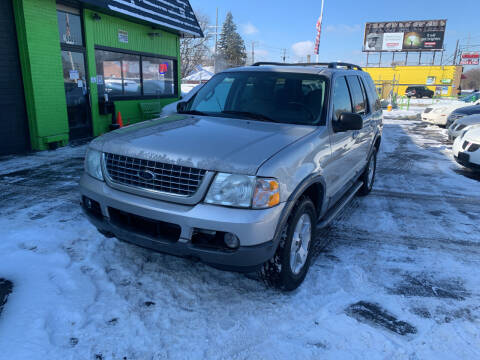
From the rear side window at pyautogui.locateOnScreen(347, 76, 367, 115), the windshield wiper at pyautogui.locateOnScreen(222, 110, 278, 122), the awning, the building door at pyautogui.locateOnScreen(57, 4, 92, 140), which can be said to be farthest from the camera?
the awning

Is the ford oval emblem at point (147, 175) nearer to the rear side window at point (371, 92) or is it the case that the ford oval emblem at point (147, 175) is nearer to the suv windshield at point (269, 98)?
the suv windshield at point (269, 98)

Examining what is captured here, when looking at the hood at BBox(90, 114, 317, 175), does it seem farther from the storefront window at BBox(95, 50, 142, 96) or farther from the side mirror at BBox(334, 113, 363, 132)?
the storefront window at BBox(95, 50, 142, 96)

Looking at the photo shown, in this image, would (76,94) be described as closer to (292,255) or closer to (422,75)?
(292,255)

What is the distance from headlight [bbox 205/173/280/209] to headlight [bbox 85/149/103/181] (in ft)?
3.68

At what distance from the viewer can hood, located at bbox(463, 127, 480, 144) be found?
714 cm

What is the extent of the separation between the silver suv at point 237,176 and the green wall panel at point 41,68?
5766 millimetres

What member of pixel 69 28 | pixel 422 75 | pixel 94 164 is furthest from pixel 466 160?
pixel 422 75

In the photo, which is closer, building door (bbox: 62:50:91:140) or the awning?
building door (bbox: 62:50:91:140)

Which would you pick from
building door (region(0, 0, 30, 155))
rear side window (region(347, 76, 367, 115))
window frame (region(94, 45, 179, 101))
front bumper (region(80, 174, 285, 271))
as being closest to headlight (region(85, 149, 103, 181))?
front bumper (region(80, 174, 285, 271))

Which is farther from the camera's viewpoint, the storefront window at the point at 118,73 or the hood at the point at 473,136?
the storefront window at the point at 118,73

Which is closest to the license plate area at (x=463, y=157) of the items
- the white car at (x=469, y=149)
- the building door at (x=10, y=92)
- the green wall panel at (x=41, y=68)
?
the white car at (x=469, y=149)

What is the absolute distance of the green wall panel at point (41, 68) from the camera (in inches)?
299

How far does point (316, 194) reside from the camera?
3332 mm

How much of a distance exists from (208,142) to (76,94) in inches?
317
